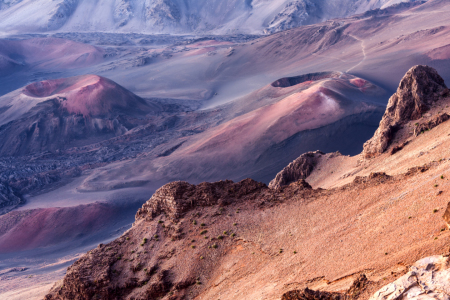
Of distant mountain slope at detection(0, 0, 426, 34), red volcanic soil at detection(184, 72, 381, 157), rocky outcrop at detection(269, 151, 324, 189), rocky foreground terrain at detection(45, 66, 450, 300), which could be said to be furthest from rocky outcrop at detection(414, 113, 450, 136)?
distant mountain slope at detection(0, 0, 426, 34)

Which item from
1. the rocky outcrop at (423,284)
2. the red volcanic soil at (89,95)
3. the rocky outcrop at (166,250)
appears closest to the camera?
the rocky outcrop at (423,284)

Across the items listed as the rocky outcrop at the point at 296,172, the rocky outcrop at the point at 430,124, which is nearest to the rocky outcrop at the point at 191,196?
the rocky outcrop at the point at 296,172

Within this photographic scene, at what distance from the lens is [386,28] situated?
3113 inches

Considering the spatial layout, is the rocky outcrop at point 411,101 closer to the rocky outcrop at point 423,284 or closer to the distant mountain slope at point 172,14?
the rocky outcrop at point 423,284

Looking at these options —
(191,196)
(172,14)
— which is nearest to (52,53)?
(172,14)

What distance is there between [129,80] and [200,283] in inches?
2905

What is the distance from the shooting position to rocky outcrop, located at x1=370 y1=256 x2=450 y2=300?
6477 millimetres

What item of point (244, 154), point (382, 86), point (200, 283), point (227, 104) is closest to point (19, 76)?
point (227, 104)

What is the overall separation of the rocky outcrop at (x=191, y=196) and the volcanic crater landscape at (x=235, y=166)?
0.07 metres

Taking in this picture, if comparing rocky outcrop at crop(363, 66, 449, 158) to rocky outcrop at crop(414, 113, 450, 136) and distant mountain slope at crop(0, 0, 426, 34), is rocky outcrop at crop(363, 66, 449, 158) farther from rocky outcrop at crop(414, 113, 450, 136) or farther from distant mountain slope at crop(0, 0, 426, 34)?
distant mountain slope at crop(0, 0, 426, 34)

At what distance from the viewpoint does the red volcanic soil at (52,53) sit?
103188 mm

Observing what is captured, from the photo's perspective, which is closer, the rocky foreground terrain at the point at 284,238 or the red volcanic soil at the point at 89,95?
the rocky foreground terrain at the point at 284,238

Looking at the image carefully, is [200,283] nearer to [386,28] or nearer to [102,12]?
[386,28]

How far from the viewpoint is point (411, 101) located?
21281mm
